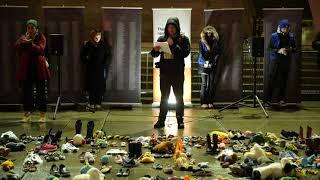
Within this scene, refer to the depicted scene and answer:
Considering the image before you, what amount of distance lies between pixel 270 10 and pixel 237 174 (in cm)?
646

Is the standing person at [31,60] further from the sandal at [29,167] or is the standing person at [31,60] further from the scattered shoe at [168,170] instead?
the scattered shoe at [168,170]

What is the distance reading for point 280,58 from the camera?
11797mm

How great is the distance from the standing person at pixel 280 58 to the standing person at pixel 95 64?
3.64 m

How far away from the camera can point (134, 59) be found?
1189cm

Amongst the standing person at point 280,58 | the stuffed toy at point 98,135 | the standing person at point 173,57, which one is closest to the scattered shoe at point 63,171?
the stuffed toy at point 98,135

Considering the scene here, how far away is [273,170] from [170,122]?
4363 mm

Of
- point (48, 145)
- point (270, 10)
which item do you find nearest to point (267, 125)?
point (270, 10)

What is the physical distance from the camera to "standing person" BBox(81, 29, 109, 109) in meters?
11.6

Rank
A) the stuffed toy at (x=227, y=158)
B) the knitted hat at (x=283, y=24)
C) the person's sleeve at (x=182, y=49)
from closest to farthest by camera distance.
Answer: the stuffed toy at (x=227, y=158), the person's sleeve at (x=182, y=49), the knitted hat at (x=283, y=24)

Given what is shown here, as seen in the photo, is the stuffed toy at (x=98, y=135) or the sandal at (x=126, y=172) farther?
the stuffed toy at (x=98, y=135)

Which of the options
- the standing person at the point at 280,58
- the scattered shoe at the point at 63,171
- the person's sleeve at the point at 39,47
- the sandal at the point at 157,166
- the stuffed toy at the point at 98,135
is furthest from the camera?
the standing person at the point at 280,58

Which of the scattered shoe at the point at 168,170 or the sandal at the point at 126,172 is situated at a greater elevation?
the scattered shoe at the point at 168,170

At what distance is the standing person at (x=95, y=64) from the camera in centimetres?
1159

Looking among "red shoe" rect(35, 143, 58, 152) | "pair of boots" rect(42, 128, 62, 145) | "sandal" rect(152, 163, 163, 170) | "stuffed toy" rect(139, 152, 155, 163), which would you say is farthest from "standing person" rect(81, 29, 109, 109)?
"sandal" rect(152, 163, 163, 170)
